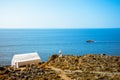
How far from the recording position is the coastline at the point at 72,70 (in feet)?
73.9

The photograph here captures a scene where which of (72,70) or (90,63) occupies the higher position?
(90,63)

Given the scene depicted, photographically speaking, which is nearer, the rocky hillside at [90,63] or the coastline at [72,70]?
the coastline at [72,70]

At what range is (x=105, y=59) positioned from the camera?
3200cm

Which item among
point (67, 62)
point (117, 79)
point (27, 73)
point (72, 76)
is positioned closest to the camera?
point (117, 79)

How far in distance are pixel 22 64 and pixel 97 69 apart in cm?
1146

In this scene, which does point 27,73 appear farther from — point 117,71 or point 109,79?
point 117,71

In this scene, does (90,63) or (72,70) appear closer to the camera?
(72,70)

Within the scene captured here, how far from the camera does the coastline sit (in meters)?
22.5

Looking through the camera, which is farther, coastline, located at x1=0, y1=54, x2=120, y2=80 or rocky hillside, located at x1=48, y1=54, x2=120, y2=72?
rocky hillside, located at x1=48, y1=54, x2=120, y2=72

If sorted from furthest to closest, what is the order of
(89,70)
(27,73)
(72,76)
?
(89,70), (27,73), (72,76)

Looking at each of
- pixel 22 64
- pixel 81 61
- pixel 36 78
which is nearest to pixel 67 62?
pixel 81 61

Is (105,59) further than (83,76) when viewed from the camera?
Yes

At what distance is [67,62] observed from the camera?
30062 mm

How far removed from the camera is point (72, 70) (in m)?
26.3
